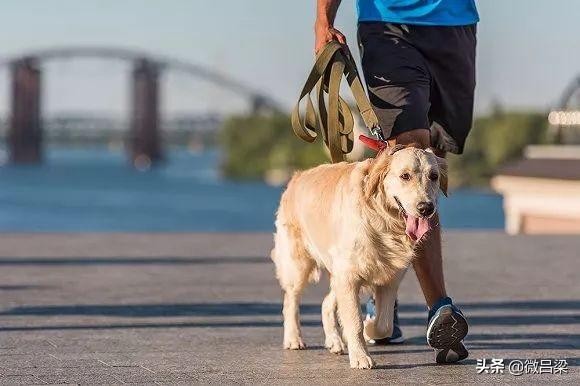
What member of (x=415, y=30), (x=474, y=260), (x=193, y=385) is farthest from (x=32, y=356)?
(x=474, y=260)

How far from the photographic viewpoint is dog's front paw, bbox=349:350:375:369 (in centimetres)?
609

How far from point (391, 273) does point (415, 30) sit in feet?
3.62

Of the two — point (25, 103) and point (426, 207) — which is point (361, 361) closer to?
point (426, 207)

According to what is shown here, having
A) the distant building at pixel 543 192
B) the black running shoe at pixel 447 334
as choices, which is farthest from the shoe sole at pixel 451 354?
the distant building at pixel 543 192

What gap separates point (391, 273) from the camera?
242 inches

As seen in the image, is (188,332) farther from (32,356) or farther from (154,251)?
(154,251)

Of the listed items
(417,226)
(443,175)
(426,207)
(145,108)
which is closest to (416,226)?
(417,226)

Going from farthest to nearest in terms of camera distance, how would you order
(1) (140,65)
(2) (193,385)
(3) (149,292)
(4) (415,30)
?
1. (1) (140,65)
2. (3) (149,292)
3. (4) (415,30)
4. (2) (193,385)

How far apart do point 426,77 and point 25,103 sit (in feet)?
557

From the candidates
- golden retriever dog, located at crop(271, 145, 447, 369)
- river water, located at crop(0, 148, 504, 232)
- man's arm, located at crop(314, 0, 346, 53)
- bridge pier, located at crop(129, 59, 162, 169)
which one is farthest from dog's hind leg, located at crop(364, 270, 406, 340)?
bridge pier, located at crop(129, 59, 162, 169)

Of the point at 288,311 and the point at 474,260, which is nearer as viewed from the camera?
the point at 288,311

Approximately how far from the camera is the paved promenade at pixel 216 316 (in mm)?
6027

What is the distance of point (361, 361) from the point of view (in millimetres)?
6098

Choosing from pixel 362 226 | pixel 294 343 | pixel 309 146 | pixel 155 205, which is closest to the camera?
pixel 362 226
